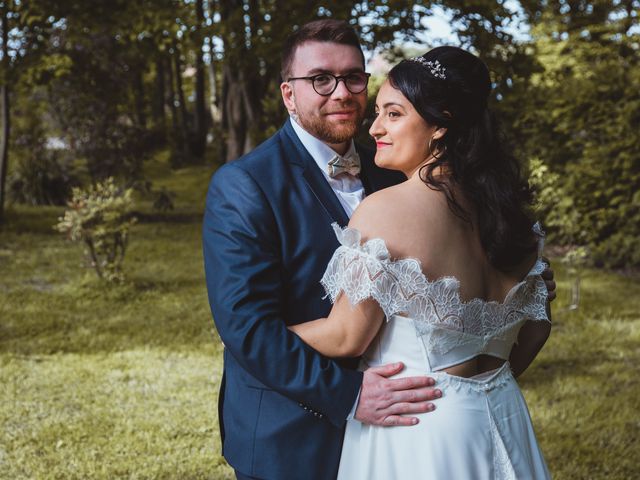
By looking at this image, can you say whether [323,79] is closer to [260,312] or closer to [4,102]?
[260,312]

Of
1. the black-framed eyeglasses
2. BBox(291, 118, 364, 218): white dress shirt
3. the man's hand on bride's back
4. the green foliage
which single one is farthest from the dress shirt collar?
the green foliage

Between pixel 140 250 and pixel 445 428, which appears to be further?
pixel 140 250

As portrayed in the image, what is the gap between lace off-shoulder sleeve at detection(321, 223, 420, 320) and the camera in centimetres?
194

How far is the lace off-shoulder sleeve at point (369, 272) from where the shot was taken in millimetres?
1939

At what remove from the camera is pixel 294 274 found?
7.36ft

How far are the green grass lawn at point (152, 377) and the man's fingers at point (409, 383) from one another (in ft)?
8.13

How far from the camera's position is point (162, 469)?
14.1ft

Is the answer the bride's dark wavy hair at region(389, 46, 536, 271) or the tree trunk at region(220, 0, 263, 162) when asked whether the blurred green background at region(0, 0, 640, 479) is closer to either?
the tree trunk at region(220, 0, 263, 162)

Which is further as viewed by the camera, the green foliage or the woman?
the green foliage

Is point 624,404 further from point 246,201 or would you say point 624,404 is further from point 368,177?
point 246,201

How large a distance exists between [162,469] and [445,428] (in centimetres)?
264

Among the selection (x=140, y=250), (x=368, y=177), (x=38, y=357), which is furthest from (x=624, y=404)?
(x=140, y=250)

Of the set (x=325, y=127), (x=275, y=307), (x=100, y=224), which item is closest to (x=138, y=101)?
(x=100, y=224)

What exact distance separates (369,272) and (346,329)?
181 mm
